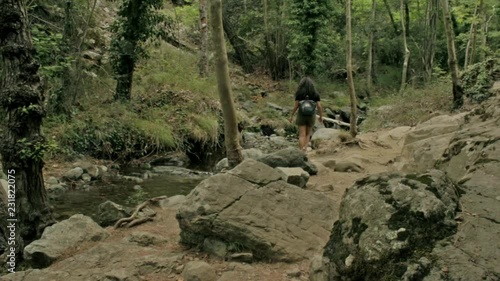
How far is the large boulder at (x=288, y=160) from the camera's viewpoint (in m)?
7.66

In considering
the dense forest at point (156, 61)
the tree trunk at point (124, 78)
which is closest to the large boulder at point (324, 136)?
the dense forest at point (156, 61)

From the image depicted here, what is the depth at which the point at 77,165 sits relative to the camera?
10.3 meters

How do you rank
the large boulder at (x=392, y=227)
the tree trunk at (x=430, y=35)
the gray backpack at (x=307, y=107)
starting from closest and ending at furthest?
the large boulder at (x=392, y=227), the gray backpack at (x=307, y=107), the tree trunk at (x=430, y=35)

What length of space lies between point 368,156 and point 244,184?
17.5 ft

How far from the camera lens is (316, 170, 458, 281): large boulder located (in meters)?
2.76

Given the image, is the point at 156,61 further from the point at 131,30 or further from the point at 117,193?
the point at 117,193

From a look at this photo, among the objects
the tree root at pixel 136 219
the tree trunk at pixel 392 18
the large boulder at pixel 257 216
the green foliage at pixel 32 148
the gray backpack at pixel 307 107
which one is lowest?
the tree root at pixel 136 219

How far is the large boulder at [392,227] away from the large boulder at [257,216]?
1115mm

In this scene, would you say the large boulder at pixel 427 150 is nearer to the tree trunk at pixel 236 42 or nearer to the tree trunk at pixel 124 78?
the tree trunk at pixel 124 78

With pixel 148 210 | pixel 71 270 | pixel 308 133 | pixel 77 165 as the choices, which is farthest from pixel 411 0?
pixel 71 270

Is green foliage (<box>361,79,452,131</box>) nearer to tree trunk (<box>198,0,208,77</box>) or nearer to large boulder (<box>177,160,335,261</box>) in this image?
tree trunk (<box>198,0,208,77</box>)

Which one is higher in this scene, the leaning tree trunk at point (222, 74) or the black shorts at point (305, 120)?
the leaning tree trunk at point (222, 74)

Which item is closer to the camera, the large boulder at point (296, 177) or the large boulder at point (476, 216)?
the large boulder at point (476, 216)

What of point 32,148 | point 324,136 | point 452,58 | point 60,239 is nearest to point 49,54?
point 32,148
